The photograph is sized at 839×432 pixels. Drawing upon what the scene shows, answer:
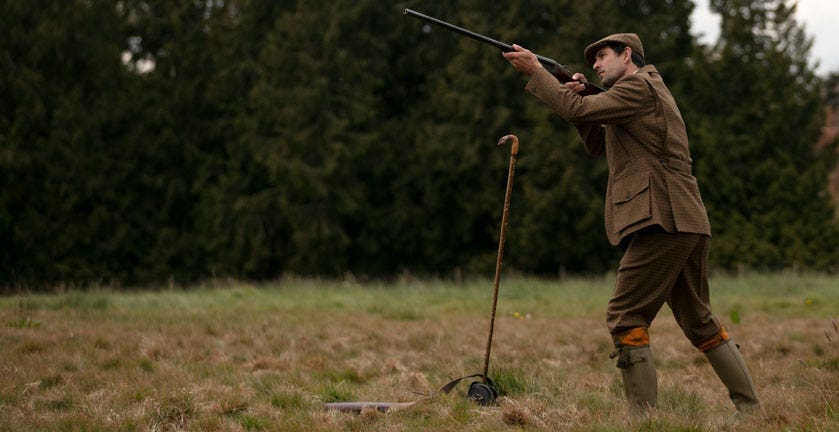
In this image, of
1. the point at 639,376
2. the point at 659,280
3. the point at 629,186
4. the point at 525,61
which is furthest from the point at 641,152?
the point at 639,376

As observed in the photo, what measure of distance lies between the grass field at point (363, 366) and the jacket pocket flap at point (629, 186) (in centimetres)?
117

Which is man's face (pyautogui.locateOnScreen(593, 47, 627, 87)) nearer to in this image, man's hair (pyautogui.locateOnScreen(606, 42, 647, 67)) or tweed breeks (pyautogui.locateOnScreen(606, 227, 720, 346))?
man's hair (pyautogui.locateOnScreen(606, 42, 647, 67))

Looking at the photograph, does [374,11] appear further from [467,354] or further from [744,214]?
[467,354]

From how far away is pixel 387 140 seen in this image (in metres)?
27.9

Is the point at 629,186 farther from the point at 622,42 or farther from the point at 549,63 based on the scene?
the point at 549,63

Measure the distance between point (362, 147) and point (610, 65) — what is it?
2196 centimetres

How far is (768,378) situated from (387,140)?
22.3 m

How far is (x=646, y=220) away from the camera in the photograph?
14.8ft

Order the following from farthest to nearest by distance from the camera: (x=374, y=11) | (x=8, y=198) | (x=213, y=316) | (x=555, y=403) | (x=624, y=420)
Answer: (x=374, y=11) → (x=8, y=198) → (x=213, y=316) → (x=555, y=403) → (x=624, y=420)

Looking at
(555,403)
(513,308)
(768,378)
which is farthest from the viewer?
(513,308)

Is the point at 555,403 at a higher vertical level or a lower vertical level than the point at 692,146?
lower

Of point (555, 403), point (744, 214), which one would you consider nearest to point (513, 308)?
point (555, 403)

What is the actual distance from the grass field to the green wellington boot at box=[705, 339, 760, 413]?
0.46 ft

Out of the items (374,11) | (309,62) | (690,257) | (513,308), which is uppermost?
(374,11)
